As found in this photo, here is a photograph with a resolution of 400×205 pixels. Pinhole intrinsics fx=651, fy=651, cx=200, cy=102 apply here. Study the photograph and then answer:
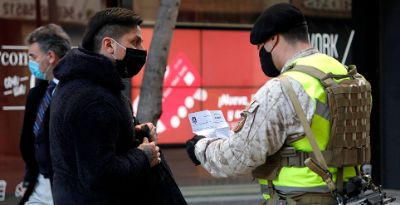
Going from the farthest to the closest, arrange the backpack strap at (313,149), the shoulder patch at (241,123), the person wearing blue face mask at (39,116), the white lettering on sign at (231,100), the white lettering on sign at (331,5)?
the white lettering on sign at (231,100), the white lettering on sign at (331,5), the person wearing blue face mask at (39,116), the shoulder patch at (241,123), the backpack strap at (313,149)

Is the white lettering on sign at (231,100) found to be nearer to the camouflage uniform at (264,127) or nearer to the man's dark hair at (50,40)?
the man's dark hair at (50,40)

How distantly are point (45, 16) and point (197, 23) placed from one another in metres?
3.25

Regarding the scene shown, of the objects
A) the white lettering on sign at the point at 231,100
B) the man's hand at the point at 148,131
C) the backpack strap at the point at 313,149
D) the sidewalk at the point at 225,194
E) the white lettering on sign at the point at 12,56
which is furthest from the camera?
the white lettering on sign at the point at 231,100

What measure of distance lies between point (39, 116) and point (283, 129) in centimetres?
202

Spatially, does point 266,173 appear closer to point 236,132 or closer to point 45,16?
point 236,132

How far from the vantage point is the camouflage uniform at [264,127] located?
9.40 ft

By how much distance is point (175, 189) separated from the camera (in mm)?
3287

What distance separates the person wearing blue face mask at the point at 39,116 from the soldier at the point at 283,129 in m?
1.52

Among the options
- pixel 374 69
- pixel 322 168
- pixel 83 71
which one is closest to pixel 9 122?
pixel 374 69

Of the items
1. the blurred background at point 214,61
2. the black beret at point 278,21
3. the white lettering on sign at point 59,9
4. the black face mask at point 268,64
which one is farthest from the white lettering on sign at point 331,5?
the black beret at point 278,21

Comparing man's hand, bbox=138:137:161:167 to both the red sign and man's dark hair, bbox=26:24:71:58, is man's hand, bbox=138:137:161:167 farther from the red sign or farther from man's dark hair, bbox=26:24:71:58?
the red sign

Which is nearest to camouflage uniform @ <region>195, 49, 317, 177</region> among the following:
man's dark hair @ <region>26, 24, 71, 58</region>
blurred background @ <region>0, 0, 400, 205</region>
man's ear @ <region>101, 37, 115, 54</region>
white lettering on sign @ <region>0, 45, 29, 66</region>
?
man's ear @ <region>101, 37, 115, 54</region>

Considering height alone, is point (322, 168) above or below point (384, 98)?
above

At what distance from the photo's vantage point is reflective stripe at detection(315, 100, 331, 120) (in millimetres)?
2893
